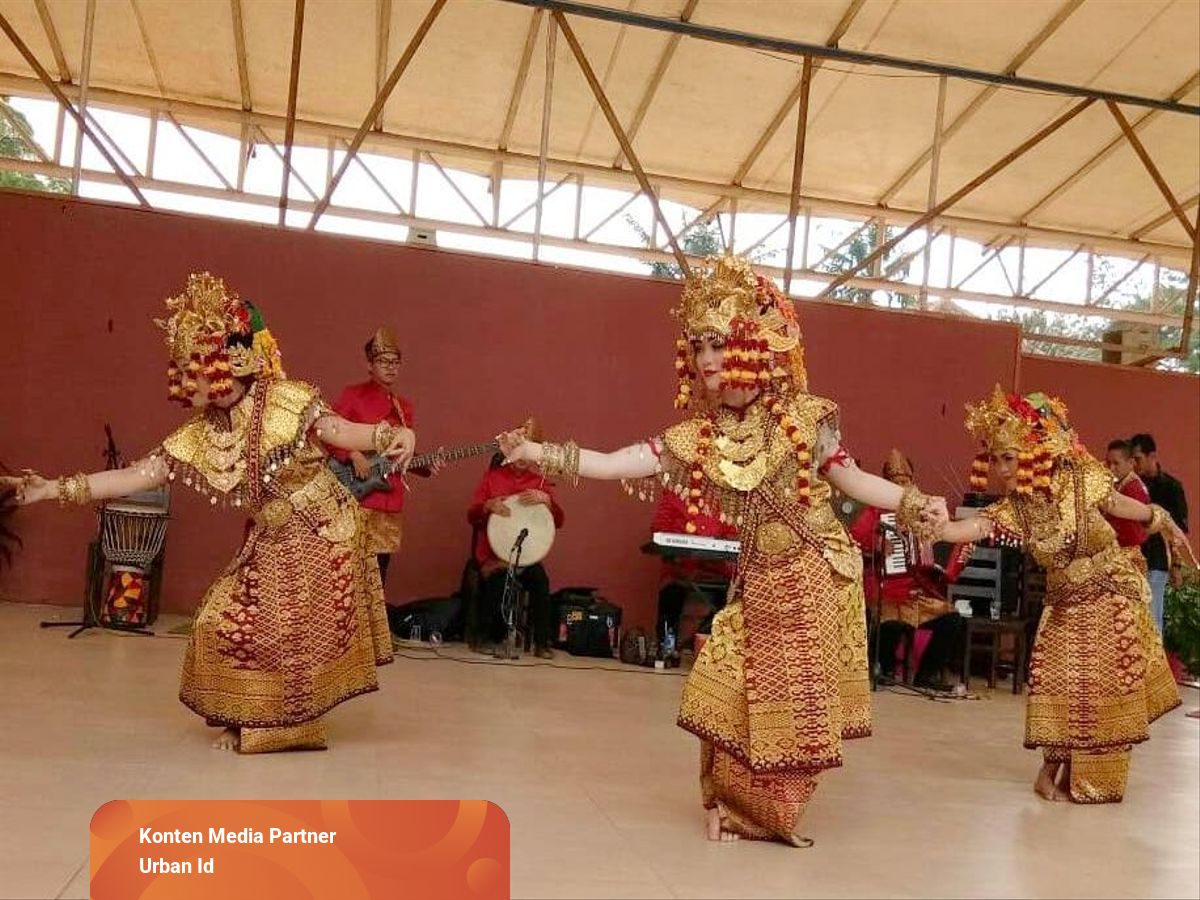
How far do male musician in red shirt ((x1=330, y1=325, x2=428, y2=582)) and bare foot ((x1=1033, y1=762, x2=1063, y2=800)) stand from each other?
3.20 metres

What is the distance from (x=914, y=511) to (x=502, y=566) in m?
3.71

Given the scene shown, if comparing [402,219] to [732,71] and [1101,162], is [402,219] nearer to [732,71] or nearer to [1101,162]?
[732,71]

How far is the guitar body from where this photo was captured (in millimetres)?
6152

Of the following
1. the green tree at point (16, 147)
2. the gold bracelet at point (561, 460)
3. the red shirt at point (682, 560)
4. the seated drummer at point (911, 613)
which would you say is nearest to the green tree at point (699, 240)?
the red shirt at point (682, 560)

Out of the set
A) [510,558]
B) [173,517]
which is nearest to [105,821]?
[510,558]

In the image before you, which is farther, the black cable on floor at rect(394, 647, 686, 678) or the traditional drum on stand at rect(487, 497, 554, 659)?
the traditional drum on stand at rect(487, 497, 554, 659)

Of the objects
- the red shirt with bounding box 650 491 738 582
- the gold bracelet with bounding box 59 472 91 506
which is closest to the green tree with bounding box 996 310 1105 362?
the red shirt with bounding box 650 491 738 582

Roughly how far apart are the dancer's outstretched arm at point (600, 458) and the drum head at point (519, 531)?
132 inches

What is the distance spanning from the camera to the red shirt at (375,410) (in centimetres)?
634

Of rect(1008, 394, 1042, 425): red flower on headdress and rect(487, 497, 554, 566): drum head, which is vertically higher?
rect(1008, 394, 1042, 425): red flower on headdress

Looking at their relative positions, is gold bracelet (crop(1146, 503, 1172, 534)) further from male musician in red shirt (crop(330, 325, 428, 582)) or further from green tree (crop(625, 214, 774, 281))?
green tree (crop(625, 214, 774, 281))

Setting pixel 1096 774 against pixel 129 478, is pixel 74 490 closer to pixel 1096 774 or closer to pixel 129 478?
pixel 129 478

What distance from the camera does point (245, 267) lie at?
7.54m

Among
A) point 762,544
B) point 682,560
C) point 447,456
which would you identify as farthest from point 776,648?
point 682,560
